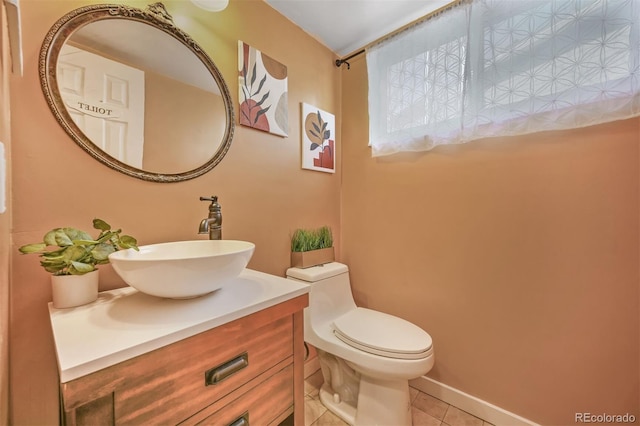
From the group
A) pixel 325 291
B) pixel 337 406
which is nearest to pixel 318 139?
pixel 325 291

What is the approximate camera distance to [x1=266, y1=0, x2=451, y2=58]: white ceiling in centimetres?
142

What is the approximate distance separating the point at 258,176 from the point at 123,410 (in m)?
1.05

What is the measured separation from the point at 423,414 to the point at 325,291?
0.84 m

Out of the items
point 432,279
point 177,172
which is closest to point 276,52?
point 177,172

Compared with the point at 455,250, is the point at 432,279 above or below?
below

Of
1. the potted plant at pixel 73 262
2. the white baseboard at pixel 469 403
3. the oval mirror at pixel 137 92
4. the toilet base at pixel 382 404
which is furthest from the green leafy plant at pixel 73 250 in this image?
→ the white baseboard at pixel 469 403

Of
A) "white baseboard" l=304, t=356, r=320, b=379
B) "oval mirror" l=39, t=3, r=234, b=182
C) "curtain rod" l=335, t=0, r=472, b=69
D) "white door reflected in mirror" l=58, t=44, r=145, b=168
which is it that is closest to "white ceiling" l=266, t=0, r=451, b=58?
"curtain rod" l=335, t=0, r=472, b=69

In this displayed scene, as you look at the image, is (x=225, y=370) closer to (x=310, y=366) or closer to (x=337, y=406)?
(x=337, y=406)

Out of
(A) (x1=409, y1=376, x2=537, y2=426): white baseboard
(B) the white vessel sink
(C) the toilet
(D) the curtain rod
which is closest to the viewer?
(B) the white vessel sink

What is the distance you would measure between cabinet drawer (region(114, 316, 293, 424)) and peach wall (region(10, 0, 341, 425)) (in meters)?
0.52

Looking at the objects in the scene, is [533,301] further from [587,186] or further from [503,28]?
[503,28]

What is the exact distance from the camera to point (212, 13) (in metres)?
1.17

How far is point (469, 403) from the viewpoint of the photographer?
→ 4.46ft

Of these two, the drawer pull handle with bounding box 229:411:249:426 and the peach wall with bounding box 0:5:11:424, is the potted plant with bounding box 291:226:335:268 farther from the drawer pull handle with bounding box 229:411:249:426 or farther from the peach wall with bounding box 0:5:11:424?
the peach wall with bounding box 0:5:11:424
